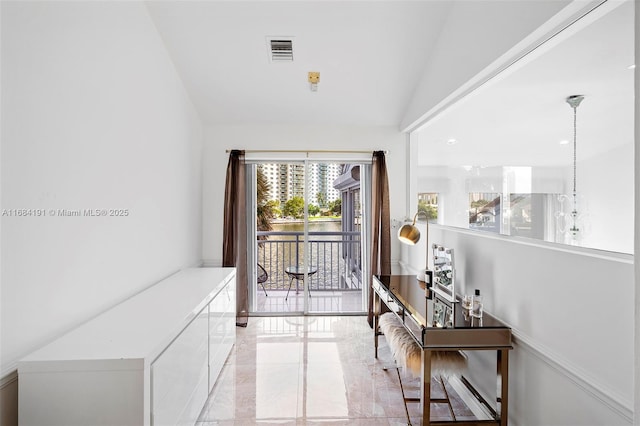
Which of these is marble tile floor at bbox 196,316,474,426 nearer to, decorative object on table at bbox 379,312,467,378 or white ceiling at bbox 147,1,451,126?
decorative object on table at bbox 379,312,467,378

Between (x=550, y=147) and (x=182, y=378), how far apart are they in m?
4.18

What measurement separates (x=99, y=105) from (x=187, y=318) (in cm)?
136

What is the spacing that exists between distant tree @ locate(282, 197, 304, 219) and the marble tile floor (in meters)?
1.36

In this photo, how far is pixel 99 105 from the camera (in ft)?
6.39

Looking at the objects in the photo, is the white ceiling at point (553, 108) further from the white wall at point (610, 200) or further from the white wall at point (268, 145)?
the white wall at point (268, 145)

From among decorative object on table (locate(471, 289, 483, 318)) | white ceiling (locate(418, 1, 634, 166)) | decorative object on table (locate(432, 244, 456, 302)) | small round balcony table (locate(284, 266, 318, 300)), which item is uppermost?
white ceiling (locate(418, 1, 634, 166))

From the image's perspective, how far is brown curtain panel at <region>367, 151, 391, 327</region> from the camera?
3.88 m

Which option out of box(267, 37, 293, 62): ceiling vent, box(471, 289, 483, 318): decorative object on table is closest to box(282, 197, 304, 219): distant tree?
box(267, 37, 293, 62): ceiling vent

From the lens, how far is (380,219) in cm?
391

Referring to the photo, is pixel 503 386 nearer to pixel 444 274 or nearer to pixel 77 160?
pixel 444 274

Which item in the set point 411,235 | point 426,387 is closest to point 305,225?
point 411,235

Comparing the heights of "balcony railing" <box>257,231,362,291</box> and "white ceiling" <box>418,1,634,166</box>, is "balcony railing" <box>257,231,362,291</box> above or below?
below

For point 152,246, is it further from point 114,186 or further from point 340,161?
point 340,161

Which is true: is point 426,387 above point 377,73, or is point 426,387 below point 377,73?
below
